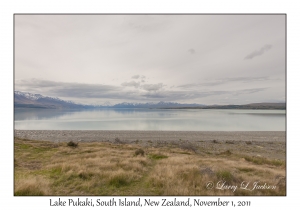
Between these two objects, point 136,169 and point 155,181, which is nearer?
point 155,181

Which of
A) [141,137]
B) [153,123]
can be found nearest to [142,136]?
[141,137]

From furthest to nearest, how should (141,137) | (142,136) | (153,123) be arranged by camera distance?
(153,123) < (142,136) < (141,137)

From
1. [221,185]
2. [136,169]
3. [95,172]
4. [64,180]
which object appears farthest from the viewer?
[136,169]

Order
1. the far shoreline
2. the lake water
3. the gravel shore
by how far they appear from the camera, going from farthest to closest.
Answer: the lake water → the gravel shore → the far shoreline

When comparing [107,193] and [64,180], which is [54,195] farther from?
[107,193]

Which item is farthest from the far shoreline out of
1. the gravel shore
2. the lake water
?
the lake water

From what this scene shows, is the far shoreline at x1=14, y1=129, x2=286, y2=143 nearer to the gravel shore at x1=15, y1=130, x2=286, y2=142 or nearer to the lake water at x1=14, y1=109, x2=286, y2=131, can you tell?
the gravel shore at x1=15, y1=130, x2=286, y2=142

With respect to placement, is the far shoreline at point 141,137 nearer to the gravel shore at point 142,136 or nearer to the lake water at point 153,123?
the gravel shore at point 142,136

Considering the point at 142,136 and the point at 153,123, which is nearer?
Answer: the point at 142,136

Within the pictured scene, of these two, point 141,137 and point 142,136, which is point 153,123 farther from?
point 141,137
